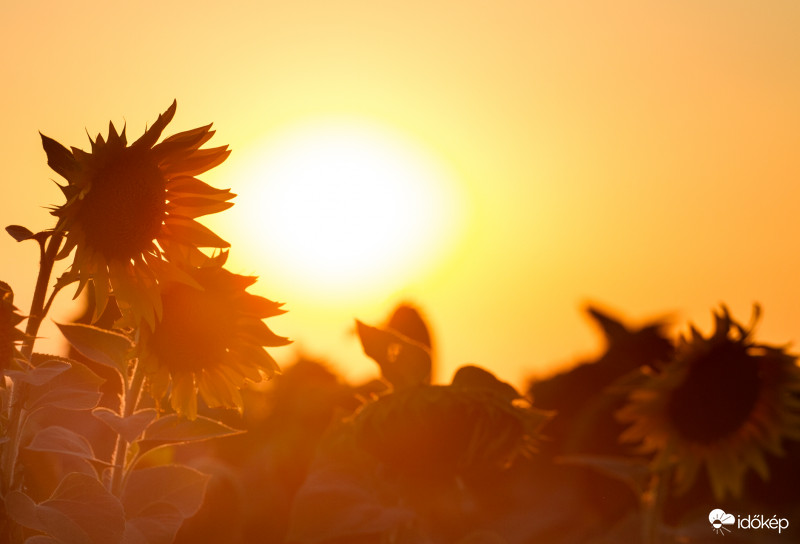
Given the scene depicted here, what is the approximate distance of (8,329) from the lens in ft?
4.67

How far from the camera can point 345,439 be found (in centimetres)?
208

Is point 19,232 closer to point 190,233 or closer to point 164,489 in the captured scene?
point 190,233

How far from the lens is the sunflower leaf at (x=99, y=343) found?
1.74 meters

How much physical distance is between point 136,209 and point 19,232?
0.99ft

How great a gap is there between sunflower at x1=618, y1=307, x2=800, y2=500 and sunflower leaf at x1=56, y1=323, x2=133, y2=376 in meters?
2.54

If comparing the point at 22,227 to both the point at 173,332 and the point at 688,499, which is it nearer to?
the point at 173,332

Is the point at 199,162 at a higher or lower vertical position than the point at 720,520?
higher

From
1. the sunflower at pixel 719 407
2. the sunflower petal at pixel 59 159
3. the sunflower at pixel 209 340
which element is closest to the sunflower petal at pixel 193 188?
Result: the sunflower at pixel 209 340

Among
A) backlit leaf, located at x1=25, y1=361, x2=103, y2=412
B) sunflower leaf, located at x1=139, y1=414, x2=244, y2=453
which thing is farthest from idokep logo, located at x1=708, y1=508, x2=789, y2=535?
backlit leaf, located at x1=25, y1=361, x2=103, y2=412

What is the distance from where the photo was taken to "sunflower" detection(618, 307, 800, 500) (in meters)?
3.88

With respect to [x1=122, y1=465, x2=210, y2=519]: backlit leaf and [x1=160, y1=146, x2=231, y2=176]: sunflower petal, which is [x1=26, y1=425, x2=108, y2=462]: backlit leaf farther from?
[x1=160, y1=146, x2=231, y2=176]: sunflower petal

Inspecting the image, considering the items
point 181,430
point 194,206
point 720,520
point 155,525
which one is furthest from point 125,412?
point 720,520

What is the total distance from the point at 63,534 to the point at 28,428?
28cm

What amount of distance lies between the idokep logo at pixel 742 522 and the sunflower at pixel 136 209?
6.80 feet
